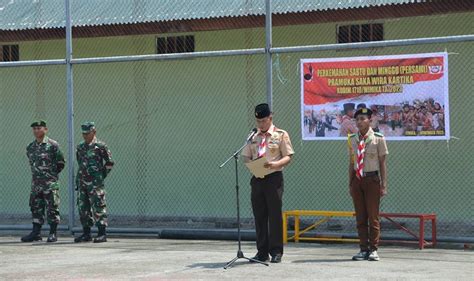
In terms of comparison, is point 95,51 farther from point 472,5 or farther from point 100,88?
point 472,5

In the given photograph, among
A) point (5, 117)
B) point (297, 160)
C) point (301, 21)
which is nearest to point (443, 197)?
point (297, 160)

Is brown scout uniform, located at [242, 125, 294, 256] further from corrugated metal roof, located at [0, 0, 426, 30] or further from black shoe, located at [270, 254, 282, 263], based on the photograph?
corrugated metal roof, located at [0, 0, 426, 30]

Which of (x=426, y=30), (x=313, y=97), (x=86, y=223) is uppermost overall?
(x=426, y=30)

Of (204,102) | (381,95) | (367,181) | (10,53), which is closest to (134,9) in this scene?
(204,102)

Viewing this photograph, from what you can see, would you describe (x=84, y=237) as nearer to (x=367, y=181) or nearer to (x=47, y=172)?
(x=47, y=172)

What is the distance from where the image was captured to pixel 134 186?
17.1 m

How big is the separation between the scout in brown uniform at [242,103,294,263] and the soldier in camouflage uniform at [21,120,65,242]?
373 centimetres

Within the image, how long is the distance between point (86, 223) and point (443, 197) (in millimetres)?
5266

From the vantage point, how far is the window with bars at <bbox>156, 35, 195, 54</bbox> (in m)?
17.1

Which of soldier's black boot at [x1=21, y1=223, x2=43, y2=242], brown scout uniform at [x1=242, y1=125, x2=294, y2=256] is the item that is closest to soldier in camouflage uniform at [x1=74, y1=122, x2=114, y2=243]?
soldier's black boot at [x1=21, y1=223, x2=43, y2=242]

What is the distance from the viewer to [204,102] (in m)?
16.8

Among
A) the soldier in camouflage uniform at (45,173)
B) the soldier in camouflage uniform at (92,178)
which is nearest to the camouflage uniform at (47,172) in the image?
the soldier in camouflage uniform at (45,173)

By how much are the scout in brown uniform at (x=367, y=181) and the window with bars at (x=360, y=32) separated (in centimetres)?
435

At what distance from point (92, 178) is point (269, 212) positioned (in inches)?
135
